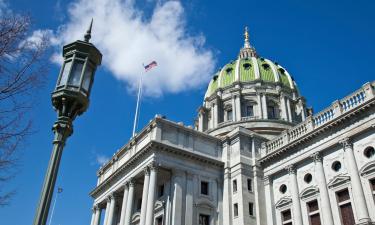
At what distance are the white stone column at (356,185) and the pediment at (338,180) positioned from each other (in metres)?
0.61

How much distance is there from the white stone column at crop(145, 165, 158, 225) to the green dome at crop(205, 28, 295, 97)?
26.9m

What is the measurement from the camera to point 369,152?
25859 mm

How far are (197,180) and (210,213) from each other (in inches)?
124

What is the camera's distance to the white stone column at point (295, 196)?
96.2 ft

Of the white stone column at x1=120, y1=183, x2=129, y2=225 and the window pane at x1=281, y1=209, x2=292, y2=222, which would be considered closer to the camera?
the window pane at x1=281, y1=209, x2=292, y2=222

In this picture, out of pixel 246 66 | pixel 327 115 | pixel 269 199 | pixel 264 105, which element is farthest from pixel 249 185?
pixel 246 66

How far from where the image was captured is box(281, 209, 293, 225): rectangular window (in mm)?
30536

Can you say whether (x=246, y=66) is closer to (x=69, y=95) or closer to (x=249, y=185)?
(x=249, y=185)

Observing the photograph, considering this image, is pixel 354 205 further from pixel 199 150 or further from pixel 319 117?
pixel 199 150

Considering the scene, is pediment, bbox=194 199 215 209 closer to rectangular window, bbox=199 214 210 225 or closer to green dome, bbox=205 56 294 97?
rectangular window, bbox=199 214 210 225

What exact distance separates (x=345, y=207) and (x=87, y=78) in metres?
24.0

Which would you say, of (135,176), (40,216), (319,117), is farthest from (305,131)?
(40,216)

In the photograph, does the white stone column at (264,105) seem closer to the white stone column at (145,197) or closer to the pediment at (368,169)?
the white stone column at (145,197)

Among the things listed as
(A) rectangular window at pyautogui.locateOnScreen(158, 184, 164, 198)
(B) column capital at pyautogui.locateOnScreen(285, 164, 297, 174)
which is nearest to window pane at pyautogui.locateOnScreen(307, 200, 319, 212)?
(B) column capital at pyautogui.locateOnScreen(285, 164, 297, 174)
